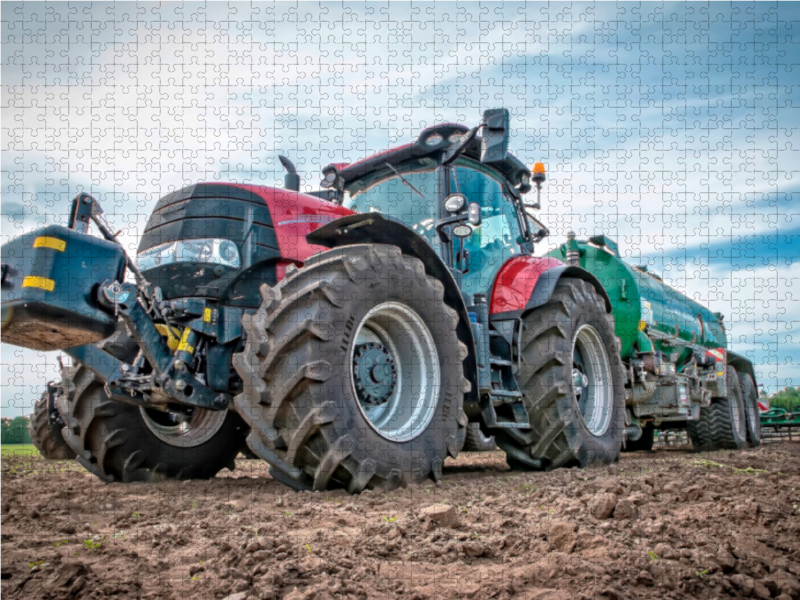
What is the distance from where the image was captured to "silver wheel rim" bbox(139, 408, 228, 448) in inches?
174

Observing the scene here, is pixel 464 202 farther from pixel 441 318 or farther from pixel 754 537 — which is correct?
pixel 754 537

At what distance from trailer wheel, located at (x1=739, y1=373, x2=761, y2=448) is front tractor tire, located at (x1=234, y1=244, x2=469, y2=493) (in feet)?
29.4

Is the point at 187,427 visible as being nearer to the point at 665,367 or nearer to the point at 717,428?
the point at 665,367

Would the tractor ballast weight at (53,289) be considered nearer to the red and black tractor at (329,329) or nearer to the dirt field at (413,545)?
the red and black tractor at (329,329)

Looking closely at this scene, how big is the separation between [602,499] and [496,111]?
264cm

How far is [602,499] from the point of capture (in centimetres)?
261

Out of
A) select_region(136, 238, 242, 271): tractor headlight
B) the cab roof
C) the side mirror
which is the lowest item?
select_region(136, 238, 242, 271): tractor headlight

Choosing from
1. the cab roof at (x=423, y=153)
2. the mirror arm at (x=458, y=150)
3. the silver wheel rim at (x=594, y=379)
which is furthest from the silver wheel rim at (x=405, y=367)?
the silver wheel rim at (x=594, y=379)

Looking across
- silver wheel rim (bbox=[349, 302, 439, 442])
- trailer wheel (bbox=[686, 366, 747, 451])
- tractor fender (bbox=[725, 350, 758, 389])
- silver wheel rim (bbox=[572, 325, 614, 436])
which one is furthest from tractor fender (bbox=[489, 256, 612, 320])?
tractor fender (bbox=[725, 350, 758, 389])

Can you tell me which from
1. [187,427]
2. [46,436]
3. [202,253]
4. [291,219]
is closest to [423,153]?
[291,219]

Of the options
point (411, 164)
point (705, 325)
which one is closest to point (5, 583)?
point (411, 164)

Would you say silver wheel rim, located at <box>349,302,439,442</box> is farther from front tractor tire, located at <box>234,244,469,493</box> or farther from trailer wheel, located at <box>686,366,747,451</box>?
trailer wheel, located at <box>686,366,747,451</box>

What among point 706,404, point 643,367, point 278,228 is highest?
point 278,228

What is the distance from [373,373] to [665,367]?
6022 millimetres
